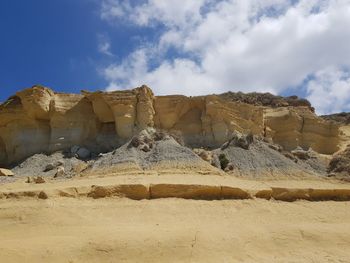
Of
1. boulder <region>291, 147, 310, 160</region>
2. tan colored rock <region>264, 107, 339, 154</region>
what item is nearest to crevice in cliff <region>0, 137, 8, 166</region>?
tan colored rock <region>264, 107, 339, 154</region>

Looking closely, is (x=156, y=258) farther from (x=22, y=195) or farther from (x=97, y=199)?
(x=22, y=195)

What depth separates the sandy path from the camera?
13.0m

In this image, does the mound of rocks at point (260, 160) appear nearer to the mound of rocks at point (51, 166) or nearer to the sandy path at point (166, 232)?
the sandy path at point (166, 232)

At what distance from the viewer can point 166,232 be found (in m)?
14.7

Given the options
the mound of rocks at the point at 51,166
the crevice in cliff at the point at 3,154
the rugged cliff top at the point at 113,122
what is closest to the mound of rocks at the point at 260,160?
the rugged cliff top at the point at 113,122

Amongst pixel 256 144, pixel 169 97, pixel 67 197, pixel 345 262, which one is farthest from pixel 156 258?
pixel 169 97

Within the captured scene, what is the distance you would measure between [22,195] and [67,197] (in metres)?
1.87

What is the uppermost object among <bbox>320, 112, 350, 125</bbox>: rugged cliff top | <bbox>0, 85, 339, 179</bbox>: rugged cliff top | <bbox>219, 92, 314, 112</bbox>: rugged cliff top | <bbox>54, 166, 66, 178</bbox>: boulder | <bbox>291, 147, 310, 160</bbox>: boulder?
Answer: <bbox>219, 92, 314, 112</bbox>: rugged cliff top

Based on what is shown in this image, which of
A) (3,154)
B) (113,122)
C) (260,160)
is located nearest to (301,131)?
(260,160)

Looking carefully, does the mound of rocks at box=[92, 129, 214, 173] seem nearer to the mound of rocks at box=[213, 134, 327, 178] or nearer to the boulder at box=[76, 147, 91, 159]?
the boulder at box=[76, 147, 91, 159]

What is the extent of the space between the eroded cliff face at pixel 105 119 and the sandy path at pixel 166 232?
1363cm

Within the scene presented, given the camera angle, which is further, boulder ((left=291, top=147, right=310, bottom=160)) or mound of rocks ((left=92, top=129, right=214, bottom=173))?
boulder ((left=291, top=147, right=310, bottom=160))

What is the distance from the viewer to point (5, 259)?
11750 mm

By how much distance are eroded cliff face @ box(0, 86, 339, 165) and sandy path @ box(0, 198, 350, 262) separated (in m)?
13.6
